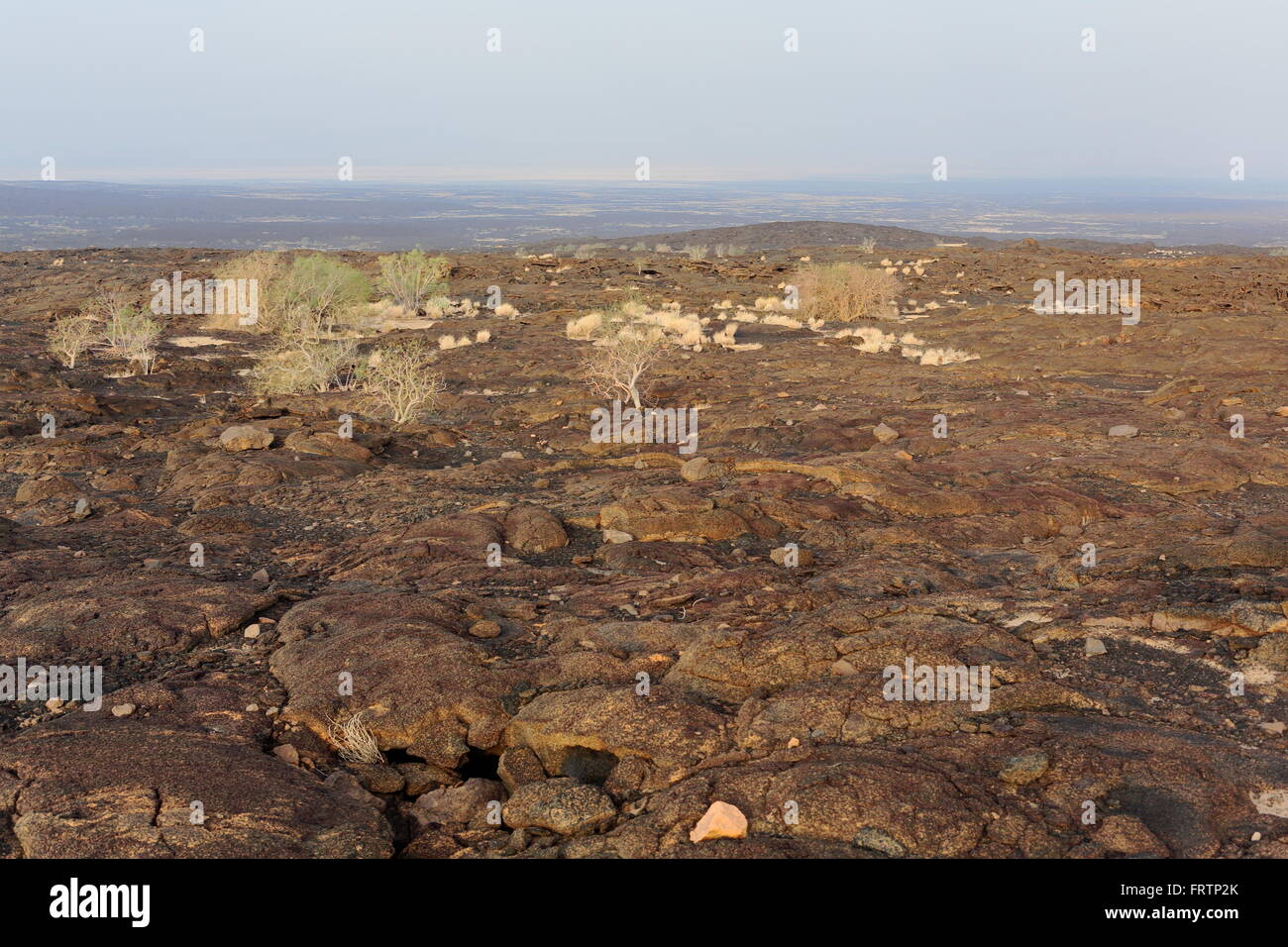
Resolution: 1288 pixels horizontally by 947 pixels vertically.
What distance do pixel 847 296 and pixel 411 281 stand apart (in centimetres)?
1498

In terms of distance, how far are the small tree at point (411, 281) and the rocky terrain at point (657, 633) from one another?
18232 mm

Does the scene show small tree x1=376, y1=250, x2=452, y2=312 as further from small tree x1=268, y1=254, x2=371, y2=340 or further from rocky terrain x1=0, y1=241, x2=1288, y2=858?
rocky terrain x1=0, y1=241, x2=1288, y2=858

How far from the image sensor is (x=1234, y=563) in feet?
22.8

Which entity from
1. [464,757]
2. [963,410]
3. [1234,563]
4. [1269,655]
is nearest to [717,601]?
[464,757]

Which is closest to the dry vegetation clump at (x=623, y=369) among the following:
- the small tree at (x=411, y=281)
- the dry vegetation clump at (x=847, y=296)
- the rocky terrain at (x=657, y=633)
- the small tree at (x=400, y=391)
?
the rocky terrain at (x=657, y=633)

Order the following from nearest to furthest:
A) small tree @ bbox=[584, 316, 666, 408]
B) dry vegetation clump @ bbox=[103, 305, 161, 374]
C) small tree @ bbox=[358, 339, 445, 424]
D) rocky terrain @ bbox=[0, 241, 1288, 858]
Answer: rocky terrain @ bbox=[0, 241, 1288, 858]
small tree @ bbox=[358, 339, 445, 424]
small tree @ bbox=[584, 316, 666, 408]
dry vegetation clump @ bbox=[103, 305, 161, 374]

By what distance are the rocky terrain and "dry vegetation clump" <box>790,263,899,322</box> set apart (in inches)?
605

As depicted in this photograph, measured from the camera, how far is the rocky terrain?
4090 millimetres

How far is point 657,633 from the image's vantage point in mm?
6160

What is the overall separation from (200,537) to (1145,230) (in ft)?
395

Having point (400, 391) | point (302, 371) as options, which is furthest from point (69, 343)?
point (400, 391)

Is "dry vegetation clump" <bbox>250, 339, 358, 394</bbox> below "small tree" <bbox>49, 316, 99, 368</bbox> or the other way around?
below

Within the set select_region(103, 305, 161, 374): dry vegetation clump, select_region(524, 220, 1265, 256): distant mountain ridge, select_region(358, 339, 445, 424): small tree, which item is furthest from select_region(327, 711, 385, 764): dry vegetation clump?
select_region(524, 220, 1265, 256): distant mountain ridge

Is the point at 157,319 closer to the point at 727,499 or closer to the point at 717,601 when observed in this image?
the point at 727,499
